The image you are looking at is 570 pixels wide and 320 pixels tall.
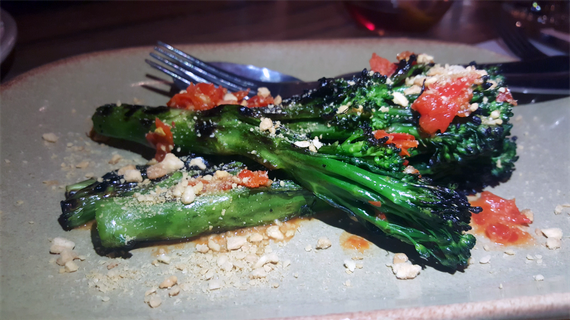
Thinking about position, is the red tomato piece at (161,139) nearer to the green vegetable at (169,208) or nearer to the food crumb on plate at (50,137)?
the green vegetable at (169,208)

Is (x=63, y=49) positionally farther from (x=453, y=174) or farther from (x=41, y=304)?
(x=453, y=174)

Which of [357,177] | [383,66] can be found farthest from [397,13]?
[357,177]

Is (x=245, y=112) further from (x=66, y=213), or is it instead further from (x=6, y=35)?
(x=6, y=35)

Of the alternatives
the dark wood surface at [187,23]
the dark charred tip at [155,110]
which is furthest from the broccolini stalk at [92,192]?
the dark wood surface at [187,23]

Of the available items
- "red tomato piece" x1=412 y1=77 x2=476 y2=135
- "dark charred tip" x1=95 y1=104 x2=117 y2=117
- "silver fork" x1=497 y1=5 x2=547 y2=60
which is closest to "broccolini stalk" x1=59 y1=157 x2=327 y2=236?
"dark charred tip" x1=95 y1=104 x2=117 y2=117

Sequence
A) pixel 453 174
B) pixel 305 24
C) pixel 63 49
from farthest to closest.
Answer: pixel 305 24 → pixel 63 49 → pixel 453 174

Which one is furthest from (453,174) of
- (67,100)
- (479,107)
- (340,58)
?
(67,100)
